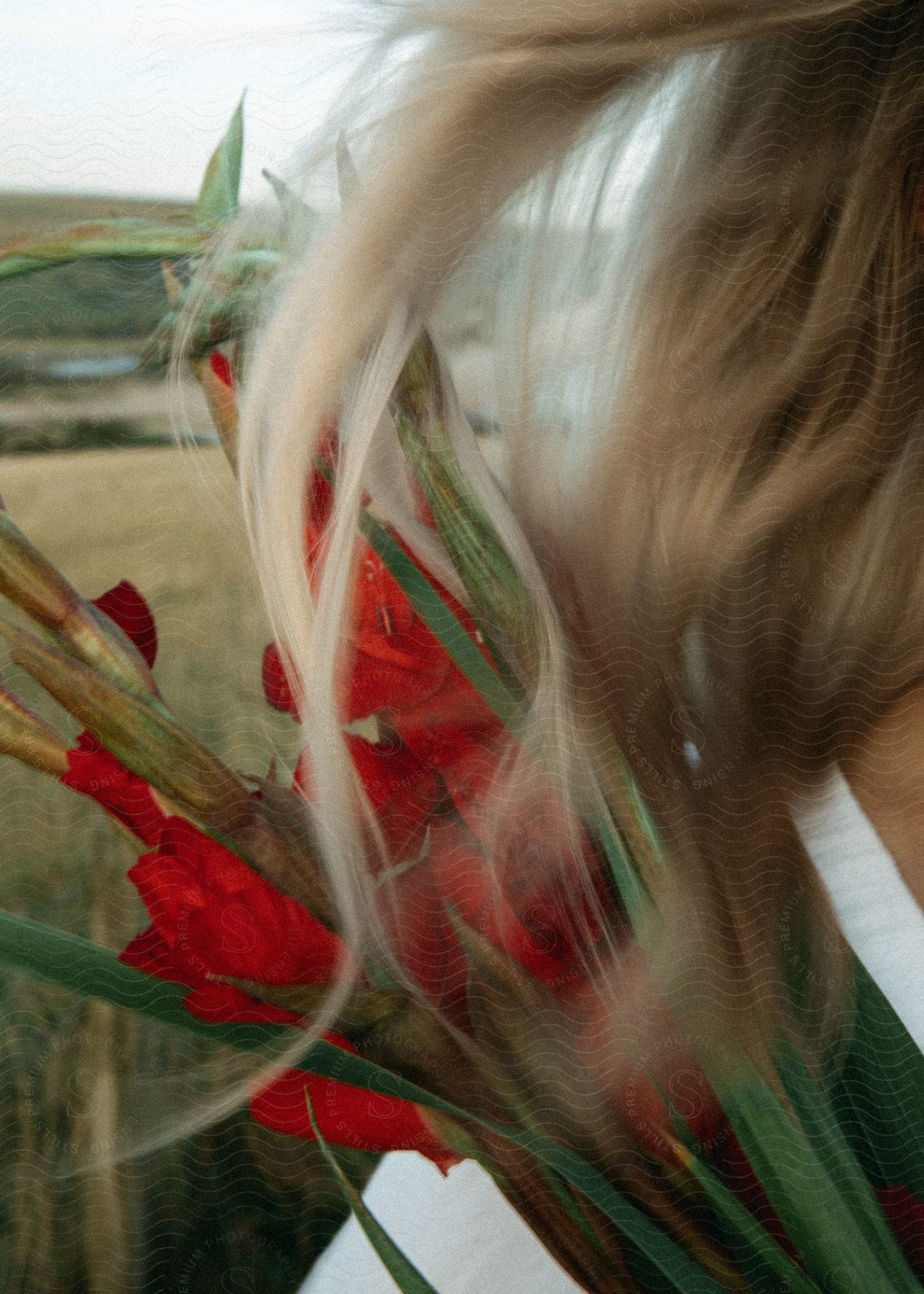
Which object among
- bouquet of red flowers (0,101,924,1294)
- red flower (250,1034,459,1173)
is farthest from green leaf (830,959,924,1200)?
red flower (250,1034,459,1173)

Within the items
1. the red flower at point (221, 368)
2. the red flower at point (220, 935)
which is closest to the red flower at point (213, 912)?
the red flower at point (220, 935)

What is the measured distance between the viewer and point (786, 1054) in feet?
1.15

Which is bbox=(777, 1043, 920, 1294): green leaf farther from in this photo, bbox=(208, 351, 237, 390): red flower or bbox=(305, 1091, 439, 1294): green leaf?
bbox=(208, 351, 237, 390): red flower

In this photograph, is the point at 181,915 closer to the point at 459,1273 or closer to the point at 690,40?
the point at 459,1273

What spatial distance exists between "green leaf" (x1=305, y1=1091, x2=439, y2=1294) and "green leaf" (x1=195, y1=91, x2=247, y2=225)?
242 millimetres

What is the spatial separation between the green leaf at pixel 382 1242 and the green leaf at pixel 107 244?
235 mm

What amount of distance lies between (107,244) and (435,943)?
20cm

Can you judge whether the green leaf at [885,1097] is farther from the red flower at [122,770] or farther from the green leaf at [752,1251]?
the red flower at [122,770]

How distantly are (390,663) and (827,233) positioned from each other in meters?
0.20

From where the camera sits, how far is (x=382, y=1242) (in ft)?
1.03

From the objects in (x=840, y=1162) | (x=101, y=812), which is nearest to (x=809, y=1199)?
(x=840, y=1162)

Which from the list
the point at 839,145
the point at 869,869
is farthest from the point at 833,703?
the point at 839,145

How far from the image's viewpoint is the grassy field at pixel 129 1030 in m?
0.28

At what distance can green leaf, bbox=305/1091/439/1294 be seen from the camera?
12.2 inches
